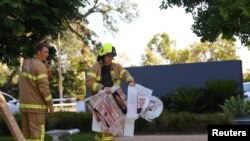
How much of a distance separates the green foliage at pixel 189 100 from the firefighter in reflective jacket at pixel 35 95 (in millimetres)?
9297

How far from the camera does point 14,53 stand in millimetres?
13375

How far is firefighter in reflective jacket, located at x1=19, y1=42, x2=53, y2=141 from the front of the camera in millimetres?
8070

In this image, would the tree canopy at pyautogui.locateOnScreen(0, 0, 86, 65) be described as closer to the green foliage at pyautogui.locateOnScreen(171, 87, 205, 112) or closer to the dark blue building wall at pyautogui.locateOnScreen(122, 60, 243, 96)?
the green foliage at pyautogui.locateOnScreen(171, 87, 205, 112)

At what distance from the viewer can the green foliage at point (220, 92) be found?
17219 mm

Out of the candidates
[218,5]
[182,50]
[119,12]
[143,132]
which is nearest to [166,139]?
[143,132]

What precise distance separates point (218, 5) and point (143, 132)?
532 centimetres

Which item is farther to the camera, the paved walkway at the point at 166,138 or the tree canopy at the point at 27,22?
the tree canopy at the point at 27,22

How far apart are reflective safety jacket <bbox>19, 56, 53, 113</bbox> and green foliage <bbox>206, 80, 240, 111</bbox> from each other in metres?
9.99

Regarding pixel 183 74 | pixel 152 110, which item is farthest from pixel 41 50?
pixel 183 74

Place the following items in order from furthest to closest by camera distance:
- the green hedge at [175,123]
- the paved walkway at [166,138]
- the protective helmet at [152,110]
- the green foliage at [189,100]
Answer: the green foliage at [189,100] → the green hedge at [175,123] → the paved walkway at [166,138] → the protective helmet at [152,110]

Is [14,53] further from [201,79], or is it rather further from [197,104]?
[201,79]

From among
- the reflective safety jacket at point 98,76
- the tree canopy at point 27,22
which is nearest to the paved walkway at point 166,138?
the tree canopy at point 27,22

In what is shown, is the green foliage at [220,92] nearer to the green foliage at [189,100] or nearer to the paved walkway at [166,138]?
the green foliage at [189,100]

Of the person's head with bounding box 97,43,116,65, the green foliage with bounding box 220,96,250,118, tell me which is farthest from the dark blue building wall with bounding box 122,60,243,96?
the person's head with bounding box 97,43,116,65
